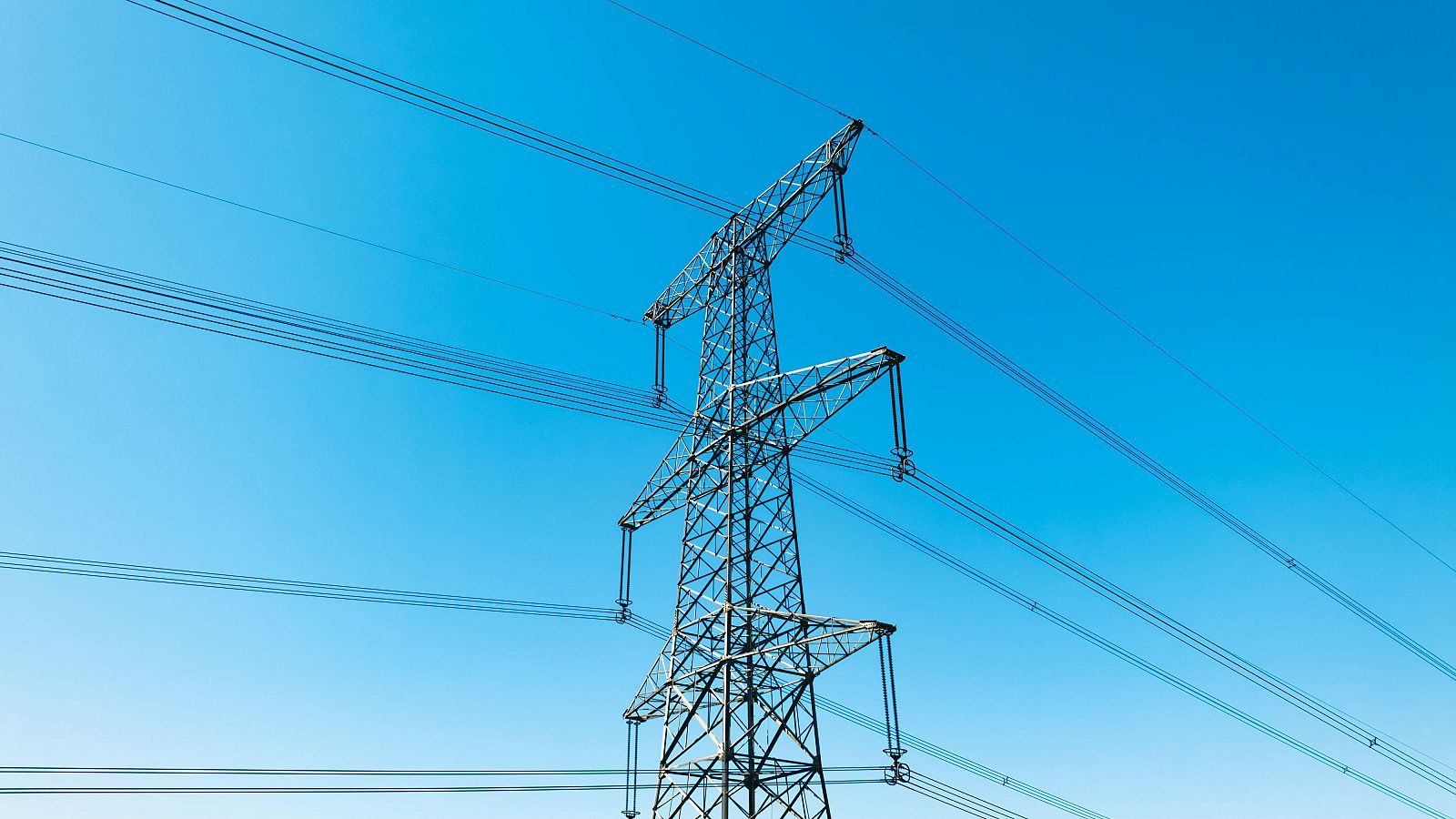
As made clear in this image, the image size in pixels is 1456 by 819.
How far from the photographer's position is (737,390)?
2591 centimetres

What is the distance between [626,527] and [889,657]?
11.6 meters

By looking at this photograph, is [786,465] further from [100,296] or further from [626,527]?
[100,296]

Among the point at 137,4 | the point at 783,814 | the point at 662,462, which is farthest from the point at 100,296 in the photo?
the point at 783,814

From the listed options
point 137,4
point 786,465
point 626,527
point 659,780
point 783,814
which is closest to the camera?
point 137,4

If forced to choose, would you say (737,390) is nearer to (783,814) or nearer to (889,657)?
(889,657)

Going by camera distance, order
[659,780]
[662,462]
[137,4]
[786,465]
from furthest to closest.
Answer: [662,462]
[786,465]
[659,780]
[137,4]

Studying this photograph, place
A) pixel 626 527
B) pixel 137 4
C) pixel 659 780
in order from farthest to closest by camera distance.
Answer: pixel 626 527, pixel 659 780, pixel 137 4

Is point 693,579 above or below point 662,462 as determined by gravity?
below

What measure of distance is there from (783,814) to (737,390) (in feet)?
36.5

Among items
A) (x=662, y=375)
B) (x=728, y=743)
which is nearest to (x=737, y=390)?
(x=662, y=375)

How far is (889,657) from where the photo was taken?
2103cm

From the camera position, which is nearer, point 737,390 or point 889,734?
point 889,734

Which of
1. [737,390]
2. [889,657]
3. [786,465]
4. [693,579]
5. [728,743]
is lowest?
[728,743]

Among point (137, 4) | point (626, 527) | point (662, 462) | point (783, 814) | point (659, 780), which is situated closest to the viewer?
point (137, 4)
